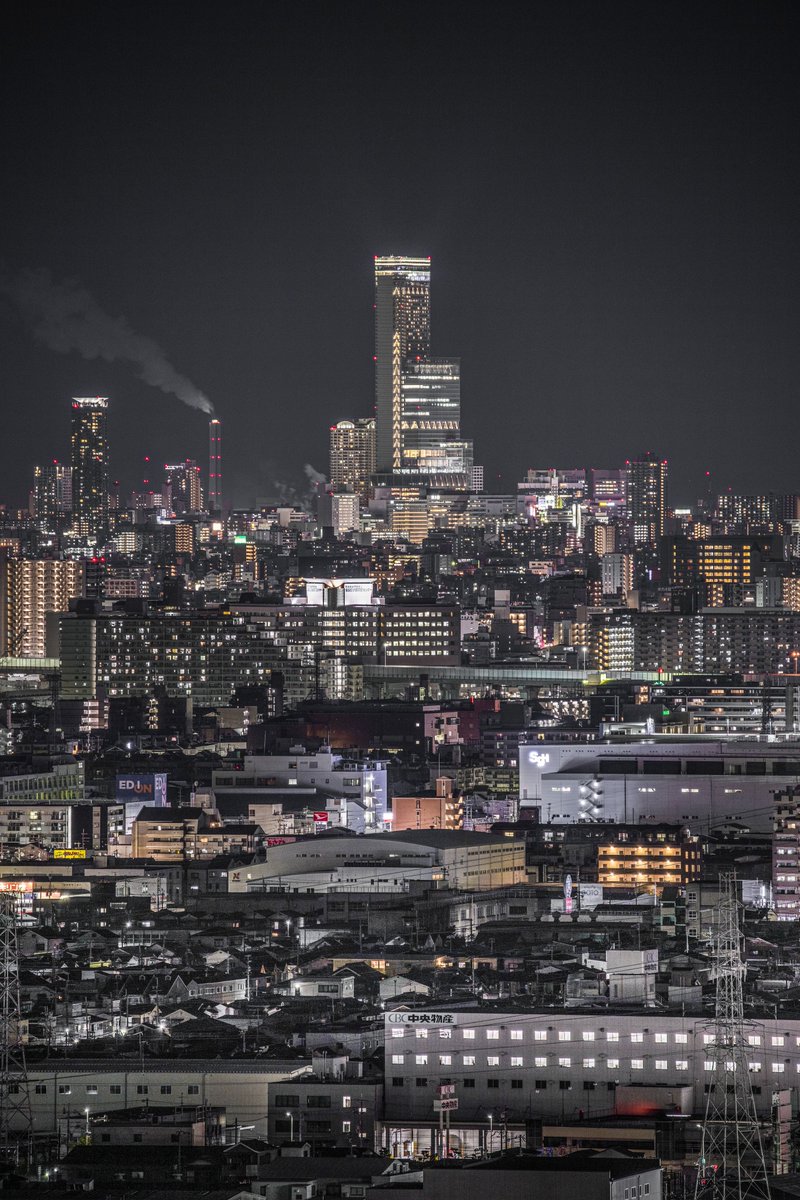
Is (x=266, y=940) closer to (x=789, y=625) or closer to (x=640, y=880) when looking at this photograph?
(x=640, y=880)

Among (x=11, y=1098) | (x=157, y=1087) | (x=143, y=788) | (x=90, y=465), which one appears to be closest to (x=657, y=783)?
(x=143, y=788)

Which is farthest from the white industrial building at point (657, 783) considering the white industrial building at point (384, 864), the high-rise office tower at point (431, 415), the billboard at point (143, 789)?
the high-rise office tower at point (431, 415)

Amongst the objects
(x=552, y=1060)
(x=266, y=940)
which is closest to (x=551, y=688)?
(x=266, y=940)

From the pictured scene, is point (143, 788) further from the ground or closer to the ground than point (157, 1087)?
further from the ground

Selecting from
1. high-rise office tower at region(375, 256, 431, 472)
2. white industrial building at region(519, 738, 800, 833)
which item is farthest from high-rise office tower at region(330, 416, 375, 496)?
white industrial building at region(519, 738, 800, 833)

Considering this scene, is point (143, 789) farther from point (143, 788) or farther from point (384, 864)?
point (384, 864)

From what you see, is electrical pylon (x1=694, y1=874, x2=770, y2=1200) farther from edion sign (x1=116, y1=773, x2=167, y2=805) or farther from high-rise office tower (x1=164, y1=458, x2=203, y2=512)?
high-rise office tower (x1=164, y1=458, x2=203, y2=512)

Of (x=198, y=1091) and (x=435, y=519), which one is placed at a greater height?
(x=435, y=519)
